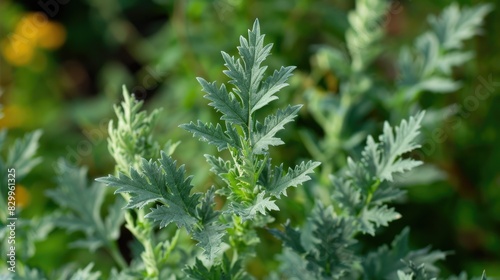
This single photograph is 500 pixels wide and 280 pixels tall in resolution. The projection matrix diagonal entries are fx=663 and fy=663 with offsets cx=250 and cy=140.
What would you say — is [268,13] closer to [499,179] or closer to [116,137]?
[499,179]

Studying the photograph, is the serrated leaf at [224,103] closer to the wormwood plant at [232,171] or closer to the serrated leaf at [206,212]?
the wormwood plant at [232,171]

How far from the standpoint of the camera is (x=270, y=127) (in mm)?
945

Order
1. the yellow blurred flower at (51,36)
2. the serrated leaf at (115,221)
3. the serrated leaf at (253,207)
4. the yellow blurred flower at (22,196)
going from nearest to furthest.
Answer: the serrated leaf at (253,207), the serrated leaf at (115,221), the yellow blurred flower at (22,196), the yellow blurred flower at (51,36)

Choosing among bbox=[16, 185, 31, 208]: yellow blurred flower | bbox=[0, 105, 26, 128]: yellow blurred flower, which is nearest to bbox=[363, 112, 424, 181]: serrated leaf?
bbox=[16, 185, 31, 208]: yellow blurred flower

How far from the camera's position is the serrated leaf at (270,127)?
0.93 m

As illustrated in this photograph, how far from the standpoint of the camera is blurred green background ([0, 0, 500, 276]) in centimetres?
179

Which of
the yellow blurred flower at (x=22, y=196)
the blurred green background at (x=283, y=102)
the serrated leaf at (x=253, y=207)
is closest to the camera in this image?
the serrated leaf at (x=253, y=207)

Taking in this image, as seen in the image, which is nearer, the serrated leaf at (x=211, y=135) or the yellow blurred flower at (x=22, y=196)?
the serrated leaf at (x=211, y=135)

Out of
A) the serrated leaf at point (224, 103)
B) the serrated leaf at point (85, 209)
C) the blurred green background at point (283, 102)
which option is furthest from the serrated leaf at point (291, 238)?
the blurred green background at point (283, 102)

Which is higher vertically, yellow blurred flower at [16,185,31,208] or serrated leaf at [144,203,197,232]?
yellow blurred flower at [16,185,31,208]

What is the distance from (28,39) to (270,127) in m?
Result: 1.71

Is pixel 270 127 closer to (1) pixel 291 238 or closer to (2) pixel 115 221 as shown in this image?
(1) pixel 291 238

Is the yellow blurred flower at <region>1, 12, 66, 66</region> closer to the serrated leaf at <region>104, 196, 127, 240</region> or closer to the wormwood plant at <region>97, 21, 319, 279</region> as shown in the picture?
the serrated leaf at <region>104, 196, 127, 240</region>

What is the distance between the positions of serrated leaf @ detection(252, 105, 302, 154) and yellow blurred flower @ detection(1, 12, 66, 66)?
166 centimetres
